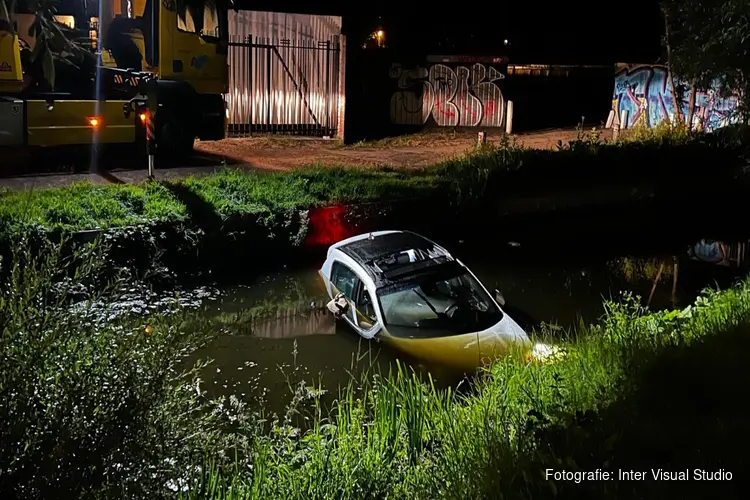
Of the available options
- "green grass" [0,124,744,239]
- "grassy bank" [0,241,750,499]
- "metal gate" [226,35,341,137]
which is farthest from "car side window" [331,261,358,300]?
"metal gate" [226,35,341,137]

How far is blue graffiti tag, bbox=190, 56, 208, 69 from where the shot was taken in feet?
62.4

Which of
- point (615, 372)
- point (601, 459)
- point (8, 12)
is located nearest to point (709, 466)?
point (601, 459)

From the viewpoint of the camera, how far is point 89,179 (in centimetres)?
1650

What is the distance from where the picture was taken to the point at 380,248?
1081cm

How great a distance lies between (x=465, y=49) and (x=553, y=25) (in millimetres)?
6772

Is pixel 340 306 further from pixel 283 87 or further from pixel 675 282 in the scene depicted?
pixel 283 87

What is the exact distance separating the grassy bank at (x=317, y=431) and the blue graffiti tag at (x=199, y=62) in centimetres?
1431

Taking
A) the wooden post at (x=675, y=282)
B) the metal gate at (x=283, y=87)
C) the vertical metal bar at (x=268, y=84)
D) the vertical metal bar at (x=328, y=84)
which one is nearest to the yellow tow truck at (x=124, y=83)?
the metal gate at (x=283, y=87)

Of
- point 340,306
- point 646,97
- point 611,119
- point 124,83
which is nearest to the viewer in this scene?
point 340,306

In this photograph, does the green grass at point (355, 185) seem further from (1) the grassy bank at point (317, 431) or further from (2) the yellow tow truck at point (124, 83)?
(1) the grassy bank at point (317, 431)

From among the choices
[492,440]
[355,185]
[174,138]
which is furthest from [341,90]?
[492,440]

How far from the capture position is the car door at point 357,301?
9945 millimetres

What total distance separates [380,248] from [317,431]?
209 inches

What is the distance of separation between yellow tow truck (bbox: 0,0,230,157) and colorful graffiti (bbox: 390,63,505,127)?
355 inches
